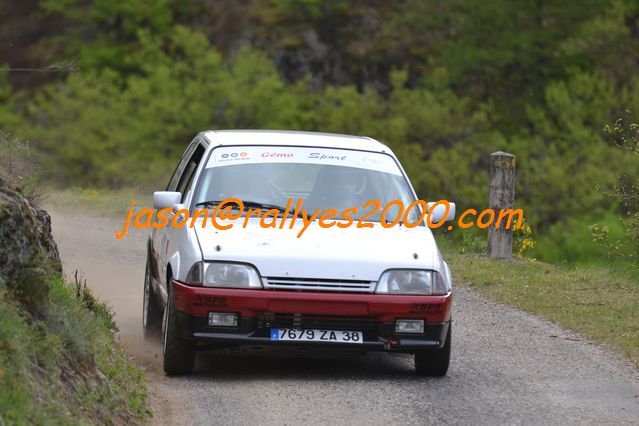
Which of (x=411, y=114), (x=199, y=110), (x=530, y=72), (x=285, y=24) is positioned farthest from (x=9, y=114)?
(x=530, y=72)

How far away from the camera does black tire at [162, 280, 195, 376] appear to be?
327 inches

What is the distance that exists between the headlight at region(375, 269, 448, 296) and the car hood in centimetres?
4

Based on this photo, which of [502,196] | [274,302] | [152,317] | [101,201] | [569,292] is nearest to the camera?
[274,302]

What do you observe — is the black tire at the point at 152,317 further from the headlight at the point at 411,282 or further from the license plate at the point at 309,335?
the headlight at the point at 411,282

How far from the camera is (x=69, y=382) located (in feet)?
21.8

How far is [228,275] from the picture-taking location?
814 centimetres

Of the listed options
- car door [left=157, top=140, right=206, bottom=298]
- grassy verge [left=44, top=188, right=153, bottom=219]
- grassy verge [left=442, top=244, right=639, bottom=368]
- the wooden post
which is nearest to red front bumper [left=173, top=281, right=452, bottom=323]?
car door [left=157, top=140, right=206, bottom=298]

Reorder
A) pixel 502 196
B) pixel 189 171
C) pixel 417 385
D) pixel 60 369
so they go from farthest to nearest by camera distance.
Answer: pixel 502 196 < pixel 189 171 < pixel 417 385 < pixel 60 369

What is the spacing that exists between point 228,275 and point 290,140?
2072 mm

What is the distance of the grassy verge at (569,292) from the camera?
1092 cm

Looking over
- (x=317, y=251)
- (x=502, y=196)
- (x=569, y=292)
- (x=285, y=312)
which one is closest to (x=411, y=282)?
(x=317, y=251)

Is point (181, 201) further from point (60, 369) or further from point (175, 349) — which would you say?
point (60, 369)

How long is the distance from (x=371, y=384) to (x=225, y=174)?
211 cm

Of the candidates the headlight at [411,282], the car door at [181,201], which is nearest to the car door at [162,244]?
the car door at [181,201]
